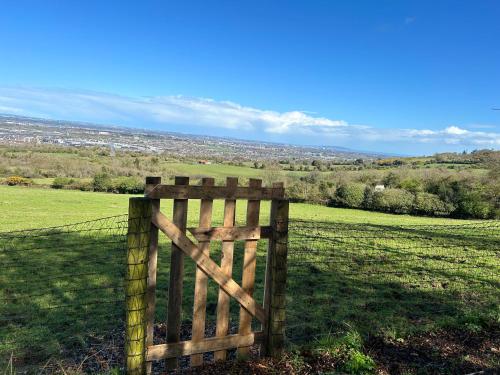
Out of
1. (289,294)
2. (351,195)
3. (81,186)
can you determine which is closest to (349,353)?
(289,294)

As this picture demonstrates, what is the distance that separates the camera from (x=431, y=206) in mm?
36344

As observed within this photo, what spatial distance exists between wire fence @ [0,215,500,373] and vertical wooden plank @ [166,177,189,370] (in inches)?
28.3

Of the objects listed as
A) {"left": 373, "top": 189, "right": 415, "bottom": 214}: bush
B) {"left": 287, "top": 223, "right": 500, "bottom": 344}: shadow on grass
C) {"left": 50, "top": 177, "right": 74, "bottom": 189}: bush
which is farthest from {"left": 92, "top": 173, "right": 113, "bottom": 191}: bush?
{"left": 287, "top": 223, "right": 500, "bottom": 344}: shadow on grass

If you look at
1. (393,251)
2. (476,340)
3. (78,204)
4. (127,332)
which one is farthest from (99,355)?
(78,204)

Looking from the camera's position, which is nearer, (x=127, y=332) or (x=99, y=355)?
(x=127, y=332)

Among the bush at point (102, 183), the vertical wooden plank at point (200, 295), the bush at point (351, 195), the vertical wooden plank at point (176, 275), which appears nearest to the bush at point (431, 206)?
the bush at point (351, 195)

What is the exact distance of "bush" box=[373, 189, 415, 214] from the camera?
37.1 m

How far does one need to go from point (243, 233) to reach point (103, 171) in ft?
169

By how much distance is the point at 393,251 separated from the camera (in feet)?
41.4

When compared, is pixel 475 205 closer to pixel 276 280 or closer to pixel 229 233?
pixel 276 280

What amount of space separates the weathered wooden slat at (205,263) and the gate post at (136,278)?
143 mm

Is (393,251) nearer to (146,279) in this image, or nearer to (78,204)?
(146,279)

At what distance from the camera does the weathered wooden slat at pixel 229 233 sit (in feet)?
13.3

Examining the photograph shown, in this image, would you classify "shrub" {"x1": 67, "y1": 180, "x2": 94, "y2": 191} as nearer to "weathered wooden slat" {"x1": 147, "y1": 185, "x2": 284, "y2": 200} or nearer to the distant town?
the distant town
